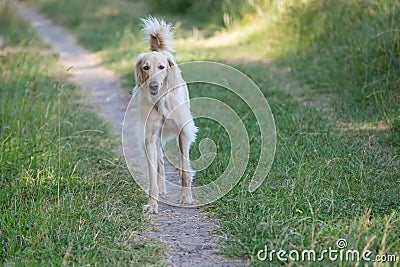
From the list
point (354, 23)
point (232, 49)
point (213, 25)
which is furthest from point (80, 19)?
point (354, 23)

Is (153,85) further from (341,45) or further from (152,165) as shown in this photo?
(341,45)

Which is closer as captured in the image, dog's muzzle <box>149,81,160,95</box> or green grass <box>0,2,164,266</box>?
green grass <box>0,2,164,266</box>

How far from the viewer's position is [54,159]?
5438mm

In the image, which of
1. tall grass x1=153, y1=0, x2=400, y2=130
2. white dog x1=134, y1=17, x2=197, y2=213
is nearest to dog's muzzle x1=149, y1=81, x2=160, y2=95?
white dog x1=134, y1=17, x2=197, y2=213

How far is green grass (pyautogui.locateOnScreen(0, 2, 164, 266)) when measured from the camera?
3727mm

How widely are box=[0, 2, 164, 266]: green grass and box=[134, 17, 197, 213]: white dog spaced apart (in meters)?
0.41

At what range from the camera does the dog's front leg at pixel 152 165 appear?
185 inches

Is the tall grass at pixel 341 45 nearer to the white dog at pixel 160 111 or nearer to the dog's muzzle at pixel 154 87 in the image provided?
the white dog at pixel 160 111

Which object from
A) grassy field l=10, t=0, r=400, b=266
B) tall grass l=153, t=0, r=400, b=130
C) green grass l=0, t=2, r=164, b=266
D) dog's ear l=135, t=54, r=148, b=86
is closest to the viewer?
green grass l=0, t=2, r=164, b=266

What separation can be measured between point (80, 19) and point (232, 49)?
710 cm

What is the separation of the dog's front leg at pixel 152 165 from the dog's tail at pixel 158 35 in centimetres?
85

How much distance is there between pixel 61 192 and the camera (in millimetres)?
4840

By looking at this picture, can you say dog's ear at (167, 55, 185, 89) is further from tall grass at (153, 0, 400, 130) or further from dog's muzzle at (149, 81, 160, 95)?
tall grass at (153, 0, 400, 130)

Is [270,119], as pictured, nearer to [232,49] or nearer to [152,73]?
[152,73]
